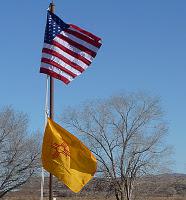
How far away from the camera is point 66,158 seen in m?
13.0

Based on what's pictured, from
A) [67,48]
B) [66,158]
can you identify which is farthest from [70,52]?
[66,158]

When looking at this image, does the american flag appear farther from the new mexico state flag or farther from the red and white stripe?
the new mexico state flag

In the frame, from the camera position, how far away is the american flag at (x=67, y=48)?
1399cm

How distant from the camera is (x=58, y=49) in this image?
1409 centimetres

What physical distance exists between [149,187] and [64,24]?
122ft

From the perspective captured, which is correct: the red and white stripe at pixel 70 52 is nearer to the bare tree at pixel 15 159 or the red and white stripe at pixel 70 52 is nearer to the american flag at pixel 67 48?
the american flag at pixel 67 48

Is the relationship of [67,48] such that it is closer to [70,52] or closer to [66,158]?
[70,52]

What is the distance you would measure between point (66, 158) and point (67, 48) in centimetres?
288

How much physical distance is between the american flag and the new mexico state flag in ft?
4.98

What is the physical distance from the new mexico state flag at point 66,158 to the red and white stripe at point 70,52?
146 cm

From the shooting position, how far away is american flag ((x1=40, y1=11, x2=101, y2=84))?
14.0 meters

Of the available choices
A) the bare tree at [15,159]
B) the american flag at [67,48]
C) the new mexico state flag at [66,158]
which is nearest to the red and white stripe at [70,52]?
the american flag at [67,48]

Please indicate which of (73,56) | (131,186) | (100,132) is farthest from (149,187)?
(73,56)

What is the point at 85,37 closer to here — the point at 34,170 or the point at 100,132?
the point at 100,132
